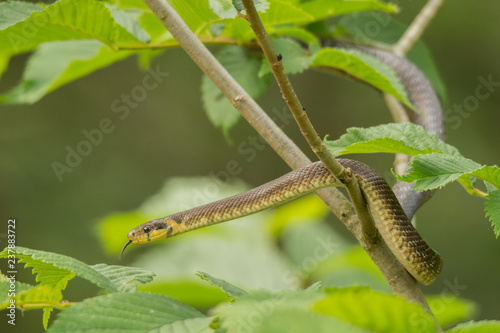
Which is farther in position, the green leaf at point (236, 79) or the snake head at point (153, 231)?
the snake head at point (153, 231)

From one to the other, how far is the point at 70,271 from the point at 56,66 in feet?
6.12

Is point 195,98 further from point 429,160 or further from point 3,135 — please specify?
point 429,160

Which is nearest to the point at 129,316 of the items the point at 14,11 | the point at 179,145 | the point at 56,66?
the point at 14,11

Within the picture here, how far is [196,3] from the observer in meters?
2.16

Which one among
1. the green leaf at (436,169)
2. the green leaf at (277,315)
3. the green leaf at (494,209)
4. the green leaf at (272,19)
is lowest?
the green leaf at (494,209)

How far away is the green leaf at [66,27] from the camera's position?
7.00ft

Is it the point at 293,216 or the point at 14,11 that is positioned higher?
the point at 14,11

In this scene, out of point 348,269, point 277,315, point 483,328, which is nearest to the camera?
point 277,315

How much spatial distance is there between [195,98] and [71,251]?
345 cm

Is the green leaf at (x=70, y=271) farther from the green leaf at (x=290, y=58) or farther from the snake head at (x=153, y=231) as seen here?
the snake head at (x=153, y=231)

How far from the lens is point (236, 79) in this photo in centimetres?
268

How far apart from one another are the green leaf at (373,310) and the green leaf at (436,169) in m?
0.60

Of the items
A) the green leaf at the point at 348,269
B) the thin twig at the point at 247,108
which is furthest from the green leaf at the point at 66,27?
the green leaf at the point at 348,269

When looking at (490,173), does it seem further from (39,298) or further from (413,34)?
(413,34)
